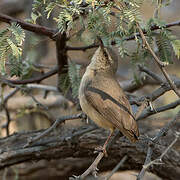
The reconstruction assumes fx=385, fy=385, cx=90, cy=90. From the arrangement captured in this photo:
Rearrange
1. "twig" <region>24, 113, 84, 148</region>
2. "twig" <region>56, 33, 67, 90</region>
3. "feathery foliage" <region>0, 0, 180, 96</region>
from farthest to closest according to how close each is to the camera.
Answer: "twig" <region>56, 33, 67, 90</region> → "twig" <region>24, 113, 84, 148</region> → "feathery foliage" <region>0, 0, 180, 96</region>

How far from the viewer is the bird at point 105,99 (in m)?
→ 3.30

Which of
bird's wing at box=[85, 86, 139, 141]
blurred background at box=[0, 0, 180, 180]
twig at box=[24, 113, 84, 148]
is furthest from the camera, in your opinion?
blurred background at box=[0, 0, 180, 180]

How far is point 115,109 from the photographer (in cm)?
336

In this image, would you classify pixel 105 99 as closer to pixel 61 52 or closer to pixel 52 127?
pixel 52 127

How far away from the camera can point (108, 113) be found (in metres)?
3.36

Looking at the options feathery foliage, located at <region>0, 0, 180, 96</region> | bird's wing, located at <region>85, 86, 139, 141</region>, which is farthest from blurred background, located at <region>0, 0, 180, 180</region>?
bird's wing, located at <region>85, 86, 139, 141</region>

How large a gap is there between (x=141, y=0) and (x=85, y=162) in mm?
2593

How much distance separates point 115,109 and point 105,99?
0.13 metres

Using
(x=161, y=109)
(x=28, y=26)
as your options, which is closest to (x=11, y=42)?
(x=28, y=26)

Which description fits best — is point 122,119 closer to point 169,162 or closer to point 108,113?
point 108,113

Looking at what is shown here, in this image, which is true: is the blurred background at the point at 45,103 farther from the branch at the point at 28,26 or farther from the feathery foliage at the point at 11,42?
the feathery foliage at the point at 11,42

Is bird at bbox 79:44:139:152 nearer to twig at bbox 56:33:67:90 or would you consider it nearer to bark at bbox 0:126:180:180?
twig at bbox 56:33:67:90

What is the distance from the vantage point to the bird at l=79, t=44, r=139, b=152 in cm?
330

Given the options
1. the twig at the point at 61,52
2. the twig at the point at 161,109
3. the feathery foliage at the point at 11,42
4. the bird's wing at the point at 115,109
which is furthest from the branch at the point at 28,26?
the twig at the point at 161,109
